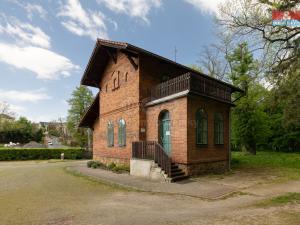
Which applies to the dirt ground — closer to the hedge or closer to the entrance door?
the entrance door

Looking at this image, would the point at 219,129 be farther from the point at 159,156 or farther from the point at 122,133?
the point at 122,133

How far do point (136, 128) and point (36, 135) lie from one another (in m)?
54.2

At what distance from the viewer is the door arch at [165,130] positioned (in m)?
14.7

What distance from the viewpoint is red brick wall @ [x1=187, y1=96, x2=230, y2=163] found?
13482 mm

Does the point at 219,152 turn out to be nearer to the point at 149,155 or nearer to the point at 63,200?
the point at 149,155

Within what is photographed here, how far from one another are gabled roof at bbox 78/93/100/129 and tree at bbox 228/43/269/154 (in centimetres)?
1376

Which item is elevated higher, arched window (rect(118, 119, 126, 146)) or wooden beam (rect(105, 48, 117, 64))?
wooden beam (rect(105, 48, 117, 64))

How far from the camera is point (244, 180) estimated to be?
12867 millimetres

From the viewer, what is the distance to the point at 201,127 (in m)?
14.4

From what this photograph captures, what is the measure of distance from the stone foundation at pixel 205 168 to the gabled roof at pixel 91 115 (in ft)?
41.3

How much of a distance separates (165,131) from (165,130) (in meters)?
0.05

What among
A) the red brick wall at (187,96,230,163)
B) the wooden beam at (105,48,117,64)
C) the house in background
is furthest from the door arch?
the wooden beam at (105,48,117,64)

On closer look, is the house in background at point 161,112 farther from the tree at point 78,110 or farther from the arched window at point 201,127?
the tree at point 78,110

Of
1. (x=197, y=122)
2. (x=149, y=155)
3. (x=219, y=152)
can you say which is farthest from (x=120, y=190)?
(x=219, y=152)
